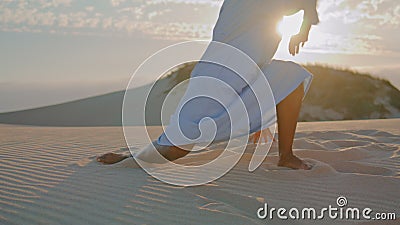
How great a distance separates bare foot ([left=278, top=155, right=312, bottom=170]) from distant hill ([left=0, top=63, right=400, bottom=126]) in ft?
36.1

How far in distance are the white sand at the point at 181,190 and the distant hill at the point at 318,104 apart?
10.7 meters

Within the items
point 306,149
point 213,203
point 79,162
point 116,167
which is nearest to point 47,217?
point 213,203

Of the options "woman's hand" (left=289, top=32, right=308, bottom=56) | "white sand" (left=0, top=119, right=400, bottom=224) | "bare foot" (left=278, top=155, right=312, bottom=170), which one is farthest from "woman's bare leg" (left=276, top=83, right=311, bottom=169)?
"woman's hand" (left=289, top=32, right=308, bottom=56)

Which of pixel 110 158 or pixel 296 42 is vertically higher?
pixel 296 42

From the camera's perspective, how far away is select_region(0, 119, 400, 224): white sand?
2.83 m

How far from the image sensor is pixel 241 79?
3869mm

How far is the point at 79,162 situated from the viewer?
14.8 feet

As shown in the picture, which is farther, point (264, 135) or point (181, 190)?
point (264, 135)

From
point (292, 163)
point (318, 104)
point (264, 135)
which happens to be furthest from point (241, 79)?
point (318, 104)

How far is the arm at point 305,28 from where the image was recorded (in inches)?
160

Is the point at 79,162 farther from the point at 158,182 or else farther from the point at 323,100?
the point at 323,100

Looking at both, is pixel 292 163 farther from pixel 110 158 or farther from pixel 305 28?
pixel 110 158

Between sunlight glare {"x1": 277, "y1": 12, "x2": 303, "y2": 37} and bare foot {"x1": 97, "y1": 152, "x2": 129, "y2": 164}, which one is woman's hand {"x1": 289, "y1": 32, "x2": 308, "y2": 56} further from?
bare foot {"x1": 97, "y1": 152, "x2": 129, "y2": 164}

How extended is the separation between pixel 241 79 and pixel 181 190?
3.14 ft
